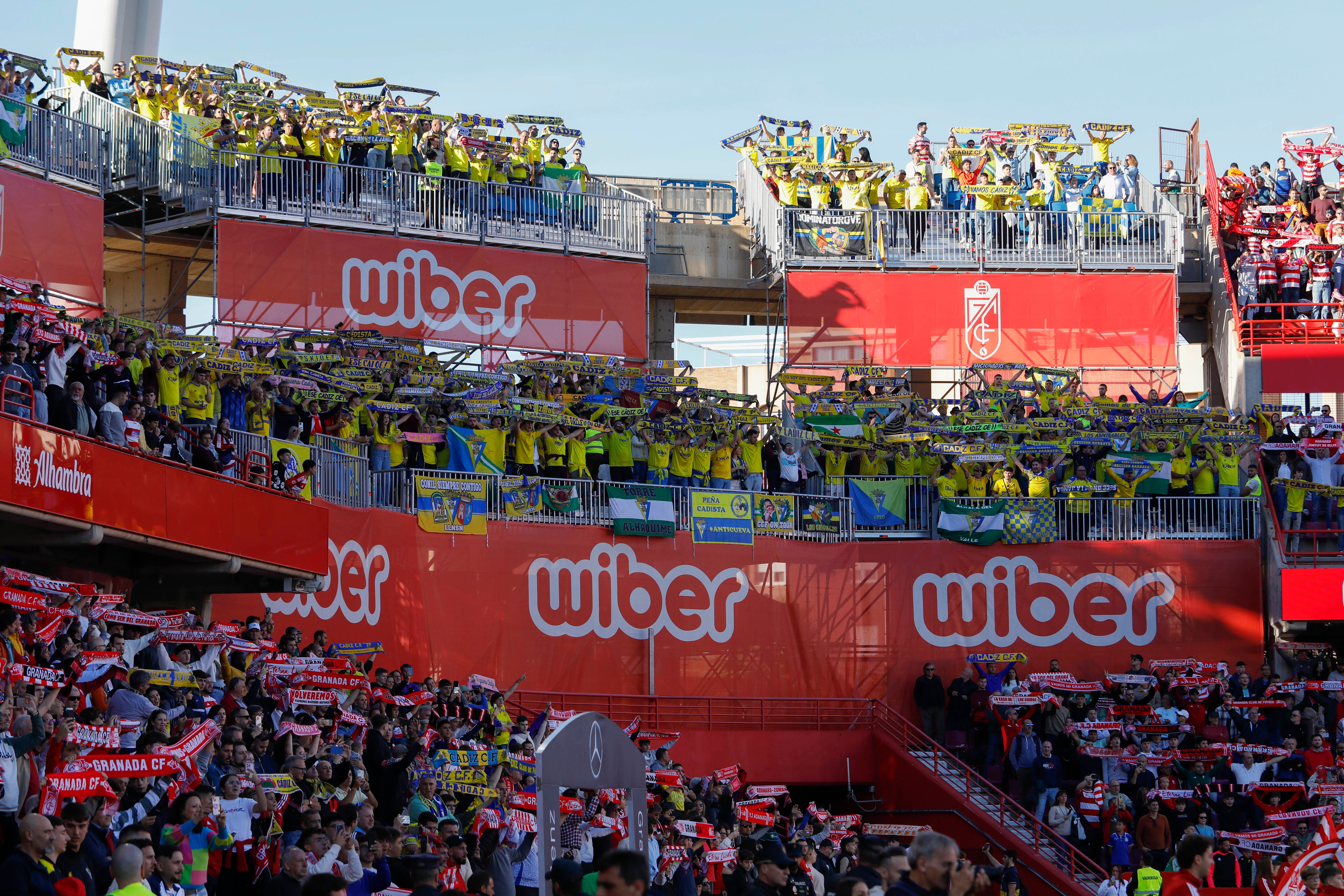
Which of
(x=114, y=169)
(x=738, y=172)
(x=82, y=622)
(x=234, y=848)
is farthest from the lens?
(x=738, y=172)

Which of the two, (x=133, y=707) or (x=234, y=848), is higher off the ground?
(x=133, y=707)

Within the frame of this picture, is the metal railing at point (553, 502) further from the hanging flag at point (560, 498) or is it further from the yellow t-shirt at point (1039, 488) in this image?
the yellow t-shirt at point (1039, 488)

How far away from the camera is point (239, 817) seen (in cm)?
1387

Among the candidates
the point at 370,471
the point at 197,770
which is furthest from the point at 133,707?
the point at 370,471

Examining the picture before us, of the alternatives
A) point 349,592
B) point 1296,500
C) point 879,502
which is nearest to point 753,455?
point 879,502

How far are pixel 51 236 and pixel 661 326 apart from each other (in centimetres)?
1397

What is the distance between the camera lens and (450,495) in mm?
27000

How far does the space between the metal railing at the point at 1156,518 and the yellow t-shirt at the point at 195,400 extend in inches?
546

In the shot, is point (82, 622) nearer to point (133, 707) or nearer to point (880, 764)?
point (133, 707)

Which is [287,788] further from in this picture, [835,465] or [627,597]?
[835,465]

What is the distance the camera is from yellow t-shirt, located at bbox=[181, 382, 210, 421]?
2345 cm

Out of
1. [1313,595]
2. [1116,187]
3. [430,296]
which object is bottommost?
[1313,595]

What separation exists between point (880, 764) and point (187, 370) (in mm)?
11685

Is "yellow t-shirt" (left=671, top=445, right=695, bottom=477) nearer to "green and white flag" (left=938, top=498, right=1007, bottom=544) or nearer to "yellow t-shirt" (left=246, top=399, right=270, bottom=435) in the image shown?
"green and white flag" (left=938, top=498, right=1007, bottom=544)
